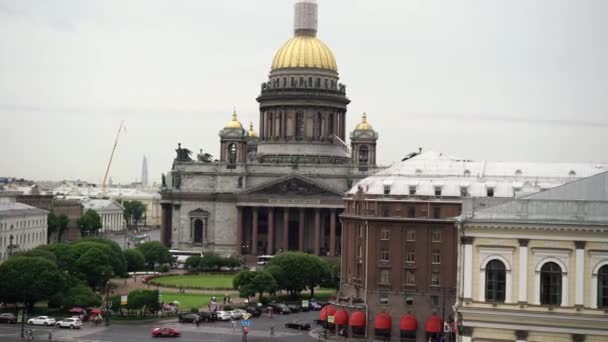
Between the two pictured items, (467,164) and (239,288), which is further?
(239,288)

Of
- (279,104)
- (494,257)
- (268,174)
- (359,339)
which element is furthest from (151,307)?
(279,104)

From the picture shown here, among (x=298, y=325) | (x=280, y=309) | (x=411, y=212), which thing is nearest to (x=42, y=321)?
(x=298, y=325)

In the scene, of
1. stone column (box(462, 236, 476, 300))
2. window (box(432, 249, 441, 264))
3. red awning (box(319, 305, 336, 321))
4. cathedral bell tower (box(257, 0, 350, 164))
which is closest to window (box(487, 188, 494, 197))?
window (box(432, 249, 441, 264))

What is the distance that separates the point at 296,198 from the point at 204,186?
1641 centimetres

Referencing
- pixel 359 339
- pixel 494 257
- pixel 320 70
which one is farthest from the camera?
pixel 320 70

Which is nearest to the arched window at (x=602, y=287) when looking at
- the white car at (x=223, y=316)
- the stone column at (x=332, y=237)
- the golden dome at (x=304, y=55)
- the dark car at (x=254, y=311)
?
the white car at (x=223, y=316)

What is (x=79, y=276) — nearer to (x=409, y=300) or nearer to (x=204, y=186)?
(x=409, y=300)

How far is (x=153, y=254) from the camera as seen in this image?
485 ft

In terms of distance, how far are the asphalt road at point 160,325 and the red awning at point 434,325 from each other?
930 cm

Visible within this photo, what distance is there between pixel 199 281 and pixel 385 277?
49539 millimetres

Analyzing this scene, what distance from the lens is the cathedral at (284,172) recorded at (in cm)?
16850

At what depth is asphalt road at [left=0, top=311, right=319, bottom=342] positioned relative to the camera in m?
84.9

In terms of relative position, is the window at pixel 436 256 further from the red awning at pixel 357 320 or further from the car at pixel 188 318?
the car at pixel 188 318

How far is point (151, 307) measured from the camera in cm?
9800
